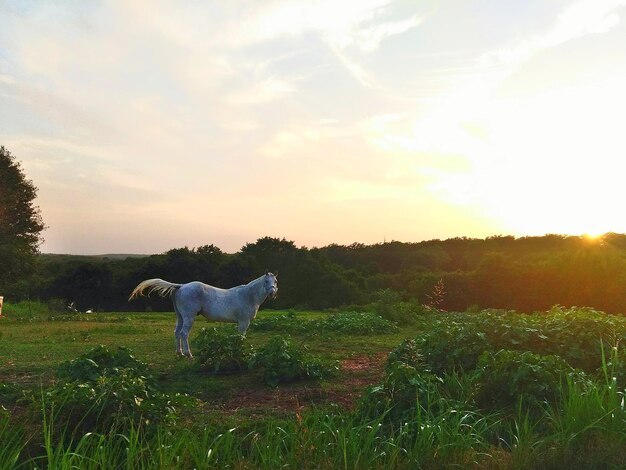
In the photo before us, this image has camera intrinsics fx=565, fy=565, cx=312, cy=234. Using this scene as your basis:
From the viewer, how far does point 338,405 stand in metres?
7.19

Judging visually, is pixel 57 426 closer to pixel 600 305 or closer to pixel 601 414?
pixel 601 414

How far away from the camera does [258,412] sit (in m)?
7.14

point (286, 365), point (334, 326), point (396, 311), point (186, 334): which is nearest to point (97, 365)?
point (286, 365)

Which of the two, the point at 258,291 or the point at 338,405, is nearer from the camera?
the point at 338,405

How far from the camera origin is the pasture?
5.05 metres

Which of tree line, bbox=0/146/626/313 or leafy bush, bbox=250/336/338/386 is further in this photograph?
tree line, bbox=0/146/626/313

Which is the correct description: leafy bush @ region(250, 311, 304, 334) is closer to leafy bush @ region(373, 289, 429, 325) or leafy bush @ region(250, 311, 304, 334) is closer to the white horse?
leafy bush @ region(373, 289, 429, 325)

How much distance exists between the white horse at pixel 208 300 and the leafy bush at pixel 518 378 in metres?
6.75

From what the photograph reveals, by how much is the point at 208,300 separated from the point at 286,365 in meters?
Answer: 4.30

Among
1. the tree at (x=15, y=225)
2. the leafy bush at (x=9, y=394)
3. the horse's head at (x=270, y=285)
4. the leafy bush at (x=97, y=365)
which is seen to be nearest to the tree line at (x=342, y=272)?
the tree at (x=15, y=225)

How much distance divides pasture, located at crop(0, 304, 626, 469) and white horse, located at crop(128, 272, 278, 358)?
0.96 m

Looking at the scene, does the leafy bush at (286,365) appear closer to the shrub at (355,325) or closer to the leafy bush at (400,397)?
the leafy bush at (400,397)

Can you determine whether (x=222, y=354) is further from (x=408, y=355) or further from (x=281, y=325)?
(x=281, y=325)

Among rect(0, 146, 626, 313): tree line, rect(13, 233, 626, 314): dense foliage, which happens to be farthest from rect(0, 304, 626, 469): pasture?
rect(0, 146, 626, 313): tree line
